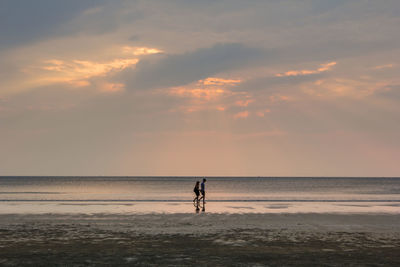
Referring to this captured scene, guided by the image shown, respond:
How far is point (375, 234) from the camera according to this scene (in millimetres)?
19750

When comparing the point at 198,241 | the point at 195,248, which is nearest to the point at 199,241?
the point at 198,241

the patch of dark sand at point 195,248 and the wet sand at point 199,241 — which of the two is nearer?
the patch of dark sand at point 195,248

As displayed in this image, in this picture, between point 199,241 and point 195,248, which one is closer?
point 195,248

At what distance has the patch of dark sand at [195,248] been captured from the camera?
532 inches

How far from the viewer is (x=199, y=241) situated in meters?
17.4

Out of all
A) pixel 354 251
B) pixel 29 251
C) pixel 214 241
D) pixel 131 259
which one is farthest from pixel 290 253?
pixel 29 251

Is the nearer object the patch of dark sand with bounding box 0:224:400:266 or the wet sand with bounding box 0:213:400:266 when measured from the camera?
the patch of dark sand with bounding box 0:224:400:266

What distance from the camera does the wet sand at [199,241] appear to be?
1373 cm

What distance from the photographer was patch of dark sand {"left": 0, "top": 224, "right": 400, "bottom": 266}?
13.5 meters

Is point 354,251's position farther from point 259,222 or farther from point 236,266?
point 259,222

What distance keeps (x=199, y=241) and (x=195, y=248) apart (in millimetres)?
1670

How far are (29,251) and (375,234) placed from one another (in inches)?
588

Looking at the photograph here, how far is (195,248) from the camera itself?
1578 centimetres

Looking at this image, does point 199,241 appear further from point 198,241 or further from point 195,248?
point 195,248
